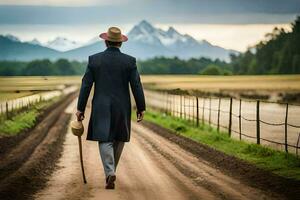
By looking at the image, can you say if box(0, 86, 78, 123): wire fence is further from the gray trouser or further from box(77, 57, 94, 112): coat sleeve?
the gray trouser

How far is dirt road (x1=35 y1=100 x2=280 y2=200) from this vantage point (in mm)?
10109

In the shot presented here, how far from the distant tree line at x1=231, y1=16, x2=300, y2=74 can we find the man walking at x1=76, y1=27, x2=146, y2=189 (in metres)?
90.7

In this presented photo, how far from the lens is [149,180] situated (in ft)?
38.7

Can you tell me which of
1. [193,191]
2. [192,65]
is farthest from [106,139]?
[192,65]

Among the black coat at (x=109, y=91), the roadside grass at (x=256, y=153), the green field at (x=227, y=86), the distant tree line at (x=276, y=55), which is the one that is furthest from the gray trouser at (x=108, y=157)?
the distant tree line at (x=276, y=55)

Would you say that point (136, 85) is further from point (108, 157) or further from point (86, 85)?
point (108, 157)

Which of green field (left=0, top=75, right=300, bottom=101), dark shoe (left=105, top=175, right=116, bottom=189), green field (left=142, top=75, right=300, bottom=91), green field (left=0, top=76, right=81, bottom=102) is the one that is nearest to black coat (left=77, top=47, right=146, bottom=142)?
dark shoe (left=105, top=175, right=116, bottom=189)

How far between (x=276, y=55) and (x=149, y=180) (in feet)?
391

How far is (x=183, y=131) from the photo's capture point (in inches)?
1025

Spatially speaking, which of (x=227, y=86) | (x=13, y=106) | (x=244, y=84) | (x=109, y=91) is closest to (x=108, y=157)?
(x=109, y=91)

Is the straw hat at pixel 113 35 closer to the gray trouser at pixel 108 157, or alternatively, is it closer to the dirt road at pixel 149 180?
the gray trouser at pixel 108 157

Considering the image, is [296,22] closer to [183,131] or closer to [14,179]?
[183,131]

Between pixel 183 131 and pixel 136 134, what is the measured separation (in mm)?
2693

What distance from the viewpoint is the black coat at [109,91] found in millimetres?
10844
